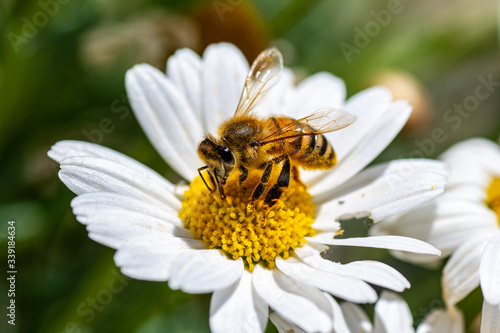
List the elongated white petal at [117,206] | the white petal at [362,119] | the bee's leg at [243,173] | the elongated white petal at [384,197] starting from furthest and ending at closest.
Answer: the white petal at [362,119] < the elongated white petal at [384,197] < the bee's leg at [243,173] < the elongated white petal at [117,206]

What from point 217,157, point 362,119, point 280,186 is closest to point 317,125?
point 280,186

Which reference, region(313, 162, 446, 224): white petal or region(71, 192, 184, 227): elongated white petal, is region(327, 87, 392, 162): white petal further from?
region(71, 192, 184, 227): elongated white petal

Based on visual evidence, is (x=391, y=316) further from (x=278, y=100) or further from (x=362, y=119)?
(x=278, y=100)

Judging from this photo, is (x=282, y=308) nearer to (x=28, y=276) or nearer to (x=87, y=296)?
(x=87, y=296)

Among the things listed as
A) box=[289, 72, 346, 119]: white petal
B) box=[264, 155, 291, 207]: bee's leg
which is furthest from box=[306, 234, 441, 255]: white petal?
box=[289, 72, 346, 119]: white petal

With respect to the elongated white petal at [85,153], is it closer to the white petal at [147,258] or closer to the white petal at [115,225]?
the white petal at [115,225]

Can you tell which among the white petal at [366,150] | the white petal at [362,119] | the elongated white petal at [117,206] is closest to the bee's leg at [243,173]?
the elongated white petal at [117,206]
